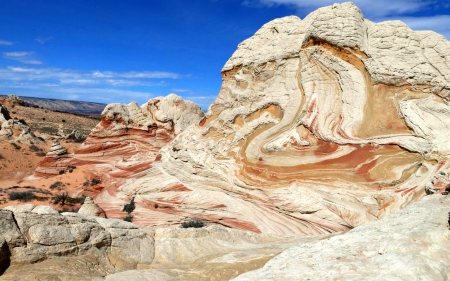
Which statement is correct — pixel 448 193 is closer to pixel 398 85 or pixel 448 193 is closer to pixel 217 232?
pixel 217 232

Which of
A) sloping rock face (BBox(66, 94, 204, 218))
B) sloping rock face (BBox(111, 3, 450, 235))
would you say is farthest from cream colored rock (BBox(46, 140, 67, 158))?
sloping rock face (BBox(111, 3, 450, 235))

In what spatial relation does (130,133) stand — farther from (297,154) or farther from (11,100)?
(11,100)

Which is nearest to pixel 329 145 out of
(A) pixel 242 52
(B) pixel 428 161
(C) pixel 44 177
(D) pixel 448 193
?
(B) pixel 428 161

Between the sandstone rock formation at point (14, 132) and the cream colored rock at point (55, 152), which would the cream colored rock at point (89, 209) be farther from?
the sandstone rock formation at point (14, 132)

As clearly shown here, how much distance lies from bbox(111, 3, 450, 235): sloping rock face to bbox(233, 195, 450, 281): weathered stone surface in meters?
6.22

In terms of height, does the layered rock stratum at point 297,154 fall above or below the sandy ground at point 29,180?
above

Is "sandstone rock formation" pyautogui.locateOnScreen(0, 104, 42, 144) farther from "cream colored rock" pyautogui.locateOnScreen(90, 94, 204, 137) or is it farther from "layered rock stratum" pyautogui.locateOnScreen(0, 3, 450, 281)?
"layered rock stratum" pyautogui.locateOnScreen(0, 3, 450, 281)

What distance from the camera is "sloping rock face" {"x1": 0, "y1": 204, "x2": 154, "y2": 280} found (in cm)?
616

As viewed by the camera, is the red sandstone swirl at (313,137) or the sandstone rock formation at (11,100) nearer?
the red sandstone swirl at (313,137)

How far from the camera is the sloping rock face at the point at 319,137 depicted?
1270 centimetres

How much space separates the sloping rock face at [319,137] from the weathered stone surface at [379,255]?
6224 millimetres

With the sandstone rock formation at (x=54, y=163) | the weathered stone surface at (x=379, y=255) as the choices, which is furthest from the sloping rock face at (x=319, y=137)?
the sandstone rock formation at (x=54, y=163)

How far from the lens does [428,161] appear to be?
1212 centimetres

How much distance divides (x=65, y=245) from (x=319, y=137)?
10688mm
